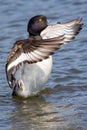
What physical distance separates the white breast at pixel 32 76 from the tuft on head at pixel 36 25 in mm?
456

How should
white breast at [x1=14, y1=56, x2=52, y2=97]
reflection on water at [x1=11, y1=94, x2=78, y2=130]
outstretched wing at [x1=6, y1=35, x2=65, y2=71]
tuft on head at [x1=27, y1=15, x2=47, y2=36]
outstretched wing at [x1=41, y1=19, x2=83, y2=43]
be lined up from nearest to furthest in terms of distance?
1. reflection on water at [x1=11, y1=94, x2=78, y2=130]
2. outstretched wing at [x1=6, y1=35, x2=65, y2=71]
3. white breast at [x1=14, y1=56, x2=52, y2=97]
4. tuft on head at [x1=27, y1=15, x2=47, y2=36]
5. outstretched wing at [x1=41, y1=19, x2=83, y2=43]

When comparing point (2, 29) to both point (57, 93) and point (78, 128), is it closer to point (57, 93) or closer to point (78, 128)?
point (57, 93)

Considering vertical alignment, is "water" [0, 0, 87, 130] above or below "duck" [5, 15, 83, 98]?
below

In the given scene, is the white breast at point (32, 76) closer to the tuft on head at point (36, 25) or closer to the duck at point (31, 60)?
the duck at point (31, 60)

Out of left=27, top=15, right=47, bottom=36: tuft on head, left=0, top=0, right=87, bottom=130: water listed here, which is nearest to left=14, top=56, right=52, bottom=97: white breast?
left=0, top=0, right=87, bottom=130: water

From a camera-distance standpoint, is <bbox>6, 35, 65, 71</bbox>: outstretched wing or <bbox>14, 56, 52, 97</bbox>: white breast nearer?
<bbox>6, 35, 65, 71</bbox>: outstretched wing

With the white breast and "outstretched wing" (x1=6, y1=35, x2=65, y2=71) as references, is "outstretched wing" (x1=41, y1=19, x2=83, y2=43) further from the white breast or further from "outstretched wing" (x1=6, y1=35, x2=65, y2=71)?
"outstretched wing" (x1=6, y1=35, x2=65, y2=71)

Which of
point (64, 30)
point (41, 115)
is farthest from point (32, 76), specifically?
point (64, 30)

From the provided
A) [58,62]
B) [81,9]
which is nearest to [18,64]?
[58,62]

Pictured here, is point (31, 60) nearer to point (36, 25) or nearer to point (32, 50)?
point (32, 50)

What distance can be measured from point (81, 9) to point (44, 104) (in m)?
4.83

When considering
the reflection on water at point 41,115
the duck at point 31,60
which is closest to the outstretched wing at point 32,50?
the duck at point 31,60

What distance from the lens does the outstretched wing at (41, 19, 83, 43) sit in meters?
10.0

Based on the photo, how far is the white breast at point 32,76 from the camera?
9.42 m
